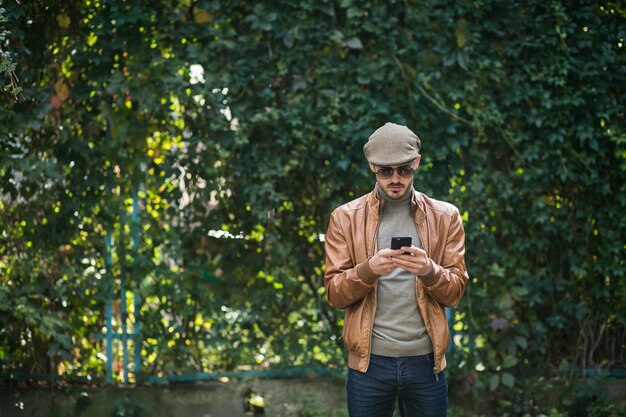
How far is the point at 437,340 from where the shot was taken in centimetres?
340

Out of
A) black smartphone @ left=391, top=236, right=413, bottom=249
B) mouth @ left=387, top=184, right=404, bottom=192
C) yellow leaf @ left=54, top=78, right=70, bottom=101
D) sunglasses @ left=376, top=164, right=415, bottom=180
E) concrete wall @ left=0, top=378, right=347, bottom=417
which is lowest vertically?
concrete wall @ left=0, top=378, right=347, bottom=417

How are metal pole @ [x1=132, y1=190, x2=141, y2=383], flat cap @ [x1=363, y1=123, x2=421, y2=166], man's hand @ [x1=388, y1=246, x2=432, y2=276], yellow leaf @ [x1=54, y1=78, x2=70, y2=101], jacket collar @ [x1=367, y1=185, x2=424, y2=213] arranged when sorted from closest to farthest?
1. man's hand @ [x1=388, y1=246, x2=432, y2=276]
2. flat cap @ [x1=363, y1=123, x2=421, y2=166]
3. jacket collar @ [x1=367, y1=185, x2=424, y2=213]
4. yellow leaf @ [x1=54, y1=78, x2=70, y2=101]
5. metal pole @ [x1=132, y1=190, x2=141, y2=383]

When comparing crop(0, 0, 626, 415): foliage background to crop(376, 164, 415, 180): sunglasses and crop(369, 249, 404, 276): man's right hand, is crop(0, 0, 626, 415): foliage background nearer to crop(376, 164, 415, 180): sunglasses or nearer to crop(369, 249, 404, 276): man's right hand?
crop(376, 164, 415, 180): sunglasses

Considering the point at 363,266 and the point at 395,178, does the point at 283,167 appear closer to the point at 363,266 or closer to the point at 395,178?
the point at 395,178

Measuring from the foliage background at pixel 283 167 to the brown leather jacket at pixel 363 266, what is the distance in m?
1.95

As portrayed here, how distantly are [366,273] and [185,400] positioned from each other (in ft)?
9.24

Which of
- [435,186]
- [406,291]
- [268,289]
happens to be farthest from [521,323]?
[406,291]

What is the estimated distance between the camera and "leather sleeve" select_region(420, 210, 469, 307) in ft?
10.7

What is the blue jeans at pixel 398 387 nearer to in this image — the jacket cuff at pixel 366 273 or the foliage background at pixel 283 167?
the jacket cuff at pixel 366 273

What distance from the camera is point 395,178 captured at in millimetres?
3363

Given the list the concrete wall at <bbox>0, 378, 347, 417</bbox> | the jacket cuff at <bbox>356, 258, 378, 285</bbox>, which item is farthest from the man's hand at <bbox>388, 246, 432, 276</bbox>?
the concrete wall at <bbox>0, 378, 347, 417</bbox>

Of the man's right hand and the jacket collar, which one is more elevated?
the jacket collar

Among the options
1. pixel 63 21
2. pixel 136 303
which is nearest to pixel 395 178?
pixel 136 303

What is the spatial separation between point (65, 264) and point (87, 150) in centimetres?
78
